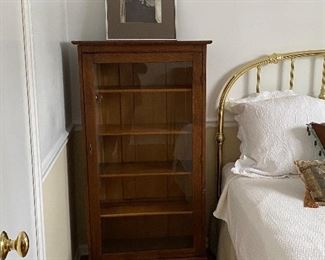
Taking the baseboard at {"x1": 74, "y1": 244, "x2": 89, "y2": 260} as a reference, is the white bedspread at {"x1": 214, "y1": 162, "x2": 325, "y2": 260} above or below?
above

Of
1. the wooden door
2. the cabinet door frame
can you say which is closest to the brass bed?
the cabinet door frame

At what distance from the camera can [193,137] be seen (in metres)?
2.38

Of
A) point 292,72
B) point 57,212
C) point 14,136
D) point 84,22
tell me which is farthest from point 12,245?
point 292,72

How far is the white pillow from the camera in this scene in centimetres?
231

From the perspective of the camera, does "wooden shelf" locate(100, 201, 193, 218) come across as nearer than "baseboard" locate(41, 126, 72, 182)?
No

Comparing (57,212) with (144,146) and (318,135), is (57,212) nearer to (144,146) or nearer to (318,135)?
(144,146)

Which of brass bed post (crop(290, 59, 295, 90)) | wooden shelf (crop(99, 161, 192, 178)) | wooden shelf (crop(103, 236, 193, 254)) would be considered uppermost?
brass bed post (crop(290, 59, 295, 90))

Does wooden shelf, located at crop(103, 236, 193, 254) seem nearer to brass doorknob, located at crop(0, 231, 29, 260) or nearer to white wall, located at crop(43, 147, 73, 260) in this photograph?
white wall, located at crop(43, 147, 73, 260)

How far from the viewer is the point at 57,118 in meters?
2.14

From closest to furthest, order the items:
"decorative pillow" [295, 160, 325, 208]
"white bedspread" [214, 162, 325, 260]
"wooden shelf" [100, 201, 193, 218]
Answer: "white bedspread" [214, 162, 325, 260]
"decorative pillow" [295, 160, 325, 208]
"wooden shelf" [100, 201, 193, 218]

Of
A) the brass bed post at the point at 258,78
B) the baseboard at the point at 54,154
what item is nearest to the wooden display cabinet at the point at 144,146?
the baseboard at the point at 54,154

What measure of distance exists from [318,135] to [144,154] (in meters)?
0.92

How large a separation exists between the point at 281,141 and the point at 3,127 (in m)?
1.65

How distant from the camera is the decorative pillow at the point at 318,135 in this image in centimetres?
224
